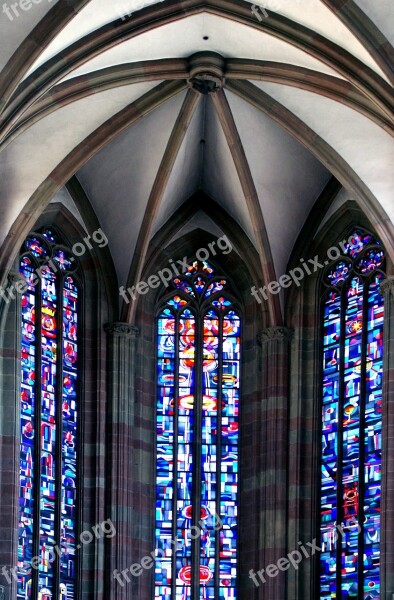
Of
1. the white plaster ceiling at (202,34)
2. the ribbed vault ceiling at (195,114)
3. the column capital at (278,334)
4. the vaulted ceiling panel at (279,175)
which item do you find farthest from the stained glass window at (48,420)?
the white plaster ceiling at (202,34)

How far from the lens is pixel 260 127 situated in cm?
4162

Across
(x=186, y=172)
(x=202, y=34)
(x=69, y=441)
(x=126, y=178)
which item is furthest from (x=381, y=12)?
(x=69, y=441)

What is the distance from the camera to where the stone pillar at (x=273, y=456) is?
134ft

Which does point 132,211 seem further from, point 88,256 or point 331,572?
point 331,572

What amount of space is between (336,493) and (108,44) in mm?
9654

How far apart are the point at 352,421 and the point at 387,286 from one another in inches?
105

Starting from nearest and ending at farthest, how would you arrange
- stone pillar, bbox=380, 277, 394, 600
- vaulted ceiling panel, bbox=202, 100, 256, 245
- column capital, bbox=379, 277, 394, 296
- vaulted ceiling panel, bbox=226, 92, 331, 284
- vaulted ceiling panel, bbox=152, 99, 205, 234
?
stone pillar, bbox=380, 277, 394, 600 < column capital, bbox=379, 277, 394, 296 < vaulted ceiling panel, bbox=226, 92, 331, 284 < vaulted ceiling panel, bbox=152, 99, 205, 234 < vaulted ceiling panel, bbox=202, 100, 256, 245

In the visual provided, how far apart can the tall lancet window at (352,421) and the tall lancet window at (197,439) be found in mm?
2028

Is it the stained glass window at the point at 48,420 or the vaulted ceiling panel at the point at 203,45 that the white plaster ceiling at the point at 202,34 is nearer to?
the vaulted ceiling panel at the point at 203,45

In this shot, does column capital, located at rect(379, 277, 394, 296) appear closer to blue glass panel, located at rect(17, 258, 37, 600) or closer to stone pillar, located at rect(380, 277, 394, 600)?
stone pillar, located at rect(380, 277, 394, 600)

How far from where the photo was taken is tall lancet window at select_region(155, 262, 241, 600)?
42.0 m

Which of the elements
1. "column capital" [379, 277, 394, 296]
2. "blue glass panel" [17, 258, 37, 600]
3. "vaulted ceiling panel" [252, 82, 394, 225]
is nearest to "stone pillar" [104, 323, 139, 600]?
"blue glass panel" [17, 258, 37, 600]

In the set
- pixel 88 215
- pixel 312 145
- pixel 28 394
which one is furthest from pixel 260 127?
pixel 28 394

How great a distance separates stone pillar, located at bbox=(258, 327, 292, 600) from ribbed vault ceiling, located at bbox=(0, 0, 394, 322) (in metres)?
0.77
